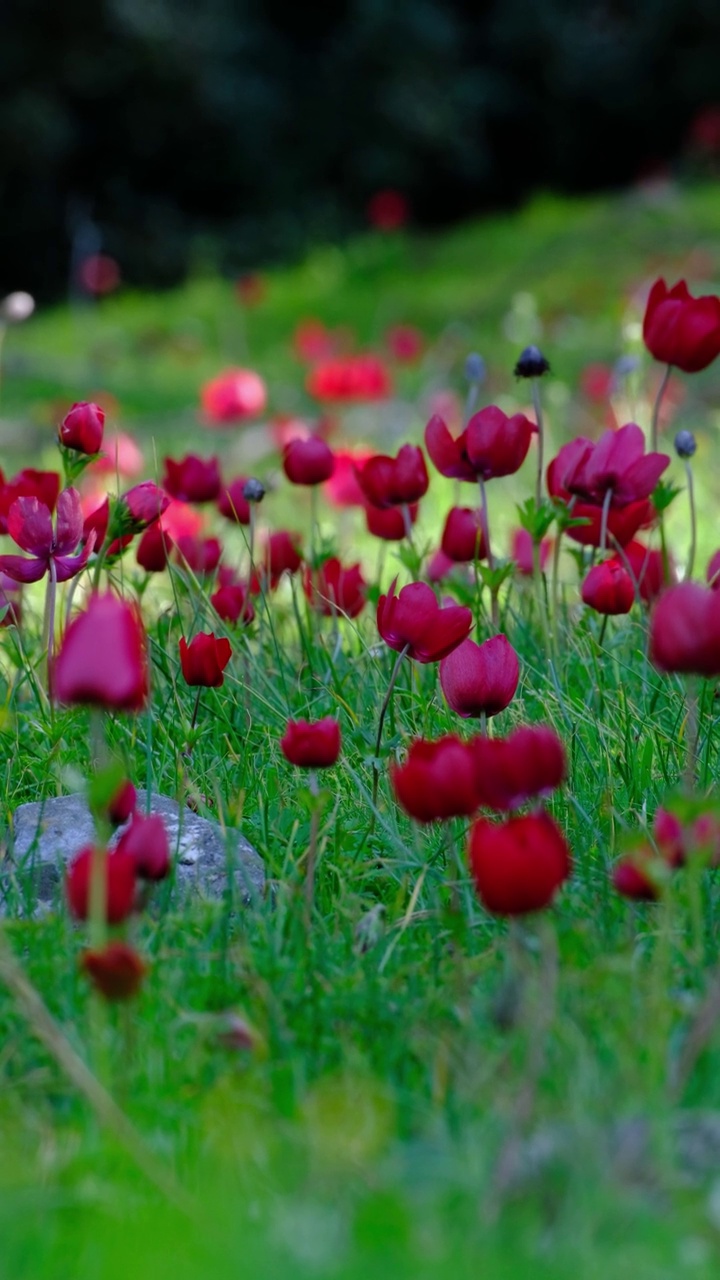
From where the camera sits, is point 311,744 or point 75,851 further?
Answer: point 75,851

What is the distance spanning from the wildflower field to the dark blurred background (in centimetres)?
1115

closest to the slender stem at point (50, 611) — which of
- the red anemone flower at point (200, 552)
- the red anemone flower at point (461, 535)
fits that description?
the red anemone flower at point (200, 552)

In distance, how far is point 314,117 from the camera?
14727 mm

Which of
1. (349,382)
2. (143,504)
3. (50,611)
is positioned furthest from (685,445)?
(349,382)

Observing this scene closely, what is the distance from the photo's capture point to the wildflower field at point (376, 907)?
946 millimetres

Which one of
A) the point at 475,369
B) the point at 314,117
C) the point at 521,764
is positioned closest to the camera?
the point at 521,764

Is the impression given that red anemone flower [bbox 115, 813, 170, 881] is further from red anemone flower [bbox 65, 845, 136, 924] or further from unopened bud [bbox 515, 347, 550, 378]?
unopened bud [bbox 515, 347, 550, 378]

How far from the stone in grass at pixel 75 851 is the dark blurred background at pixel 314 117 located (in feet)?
38.1

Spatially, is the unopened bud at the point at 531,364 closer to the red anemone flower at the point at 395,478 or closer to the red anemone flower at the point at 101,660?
the red anemone flower at the point at 395,478

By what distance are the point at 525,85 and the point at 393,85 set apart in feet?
5.18

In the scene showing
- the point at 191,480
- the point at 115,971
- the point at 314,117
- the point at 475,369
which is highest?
the point at 314,117

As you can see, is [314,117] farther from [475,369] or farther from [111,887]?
[111,887]

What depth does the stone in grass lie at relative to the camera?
58.4 inches

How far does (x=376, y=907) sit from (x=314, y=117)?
47.3ft
